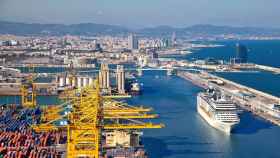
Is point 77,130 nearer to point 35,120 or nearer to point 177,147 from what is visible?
point 177,147

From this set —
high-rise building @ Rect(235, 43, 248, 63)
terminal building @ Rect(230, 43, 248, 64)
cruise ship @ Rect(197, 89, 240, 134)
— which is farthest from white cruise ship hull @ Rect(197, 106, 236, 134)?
high-rise building @ Rect(235, 43, 248, 63)

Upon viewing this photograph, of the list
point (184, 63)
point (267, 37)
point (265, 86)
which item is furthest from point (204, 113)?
point (267, 37)

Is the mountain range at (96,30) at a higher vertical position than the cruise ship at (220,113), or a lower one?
higher

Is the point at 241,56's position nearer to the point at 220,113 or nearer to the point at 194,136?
the point at 220,113

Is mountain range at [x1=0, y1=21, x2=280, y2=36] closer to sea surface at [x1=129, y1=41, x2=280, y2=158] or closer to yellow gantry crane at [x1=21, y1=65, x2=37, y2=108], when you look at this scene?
yellow gantry crane at [x1=21, y1=65, x2=37, y2=108]

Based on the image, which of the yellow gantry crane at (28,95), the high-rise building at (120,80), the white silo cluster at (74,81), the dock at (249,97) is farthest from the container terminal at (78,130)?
the high-rise building at (120,80)

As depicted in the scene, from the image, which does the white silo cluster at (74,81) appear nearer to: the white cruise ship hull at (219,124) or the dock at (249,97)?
the dock at (249,97)
